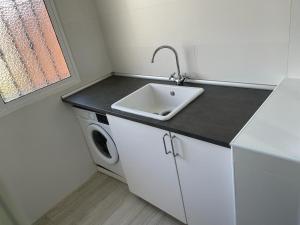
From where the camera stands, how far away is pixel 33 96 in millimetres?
2043

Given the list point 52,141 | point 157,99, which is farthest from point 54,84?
point 157,99

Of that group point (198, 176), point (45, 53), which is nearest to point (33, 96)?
point (45, 53)

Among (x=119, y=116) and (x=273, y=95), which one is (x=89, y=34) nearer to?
(x=119, y=116)

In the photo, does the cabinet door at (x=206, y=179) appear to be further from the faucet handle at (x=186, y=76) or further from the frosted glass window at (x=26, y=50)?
the frosted glass window at (x=26, y=50)

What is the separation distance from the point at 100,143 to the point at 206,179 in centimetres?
132

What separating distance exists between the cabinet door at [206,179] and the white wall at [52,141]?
128cm

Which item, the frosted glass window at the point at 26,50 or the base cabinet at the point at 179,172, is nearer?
the base cabinet at the point at 179,172

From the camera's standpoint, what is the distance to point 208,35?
1.69 m

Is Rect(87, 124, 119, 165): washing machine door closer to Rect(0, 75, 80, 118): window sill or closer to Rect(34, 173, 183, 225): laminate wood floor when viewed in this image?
Rect(34, 173, 183, 225): laminate wood floor

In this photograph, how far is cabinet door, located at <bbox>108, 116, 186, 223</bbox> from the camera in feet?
5.16

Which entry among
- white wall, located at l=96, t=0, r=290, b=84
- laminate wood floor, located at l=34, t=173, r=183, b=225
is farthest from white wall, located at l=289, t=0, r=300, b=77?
laminate wood floor, located at l=34, t=173, r=183, b=225

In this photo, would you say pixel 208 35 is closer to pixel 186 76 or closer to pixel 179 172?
pixel 186 76

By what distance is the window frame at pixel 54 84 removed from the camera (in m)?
1.92

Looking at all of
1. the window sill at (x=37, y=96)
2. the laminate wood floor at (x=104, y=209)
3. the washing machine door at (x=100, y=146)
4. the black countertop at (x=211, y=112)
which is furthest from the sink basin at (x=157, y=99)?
the laminate wood floor at (x=104, y=209)
